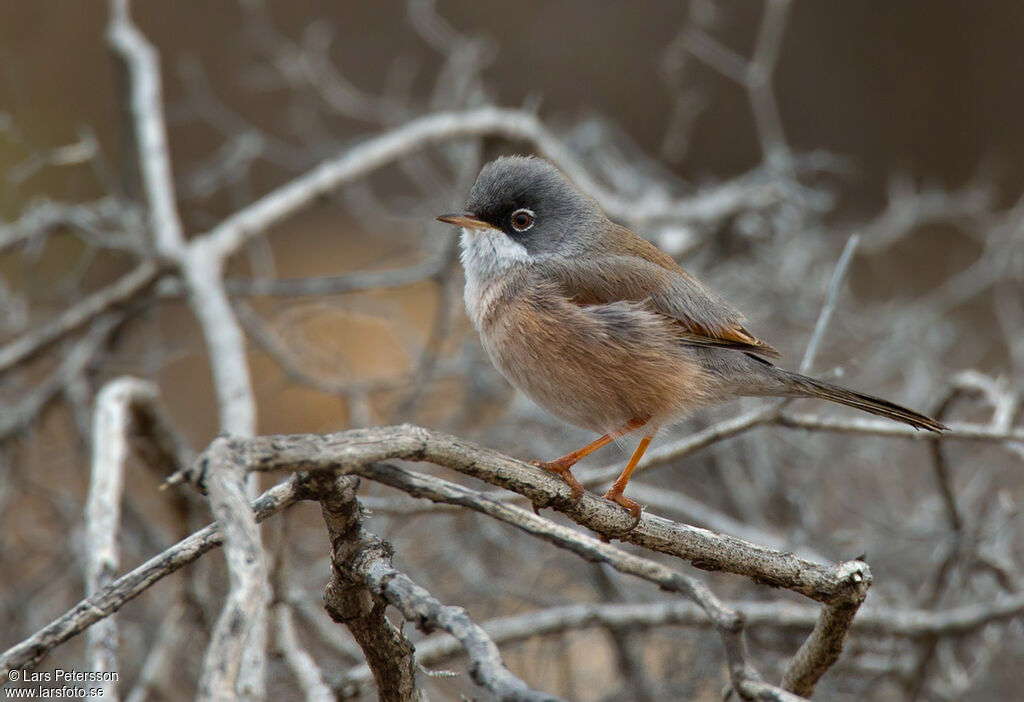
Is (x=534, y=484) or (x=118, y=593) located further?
(x=534, y=484)

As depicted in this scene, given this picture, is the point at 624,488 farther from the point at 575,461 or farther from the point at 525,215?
the point at 525,215

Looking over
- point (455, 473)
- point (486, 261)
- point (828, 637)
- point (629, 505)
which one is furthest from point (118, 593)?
point (455, 473)

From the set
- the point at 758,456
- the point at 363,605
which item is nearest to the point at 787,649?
the point at 758,456

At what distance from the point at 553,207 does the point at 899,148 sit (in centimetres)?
636

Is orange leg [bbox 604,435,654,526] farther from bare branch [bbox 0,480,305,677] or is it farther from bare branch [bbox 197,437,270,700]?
bare branch [bbox 197,437,270,700]

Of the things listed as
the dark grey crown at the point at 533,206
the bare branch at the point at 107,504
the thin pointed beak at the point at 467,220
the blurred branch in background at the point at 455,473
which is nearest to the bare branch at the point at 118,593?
the blurred branch in background at the point at 455,473

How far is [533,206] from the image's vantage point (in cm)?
316

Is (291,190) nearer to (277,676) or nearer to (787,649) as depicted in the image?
(277,676)

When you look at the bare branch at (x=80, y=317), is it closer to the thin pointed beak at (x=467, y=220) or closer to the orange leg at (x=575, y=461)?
the thin pointed beak at (x=467, y=220)

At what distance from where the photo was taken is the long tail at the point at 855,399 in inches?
98.7

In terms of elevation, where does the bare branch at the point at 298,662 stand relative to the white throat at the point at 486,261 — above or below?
below

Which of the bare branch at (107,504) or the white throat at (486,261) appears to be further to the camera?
the white throat at (486,261)

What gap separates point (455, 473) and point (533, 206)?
1.19 metres

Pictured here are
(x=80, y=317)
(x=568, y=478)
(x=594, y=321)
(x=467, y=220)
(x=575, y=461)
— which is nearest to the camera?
(x=568, y=478)
